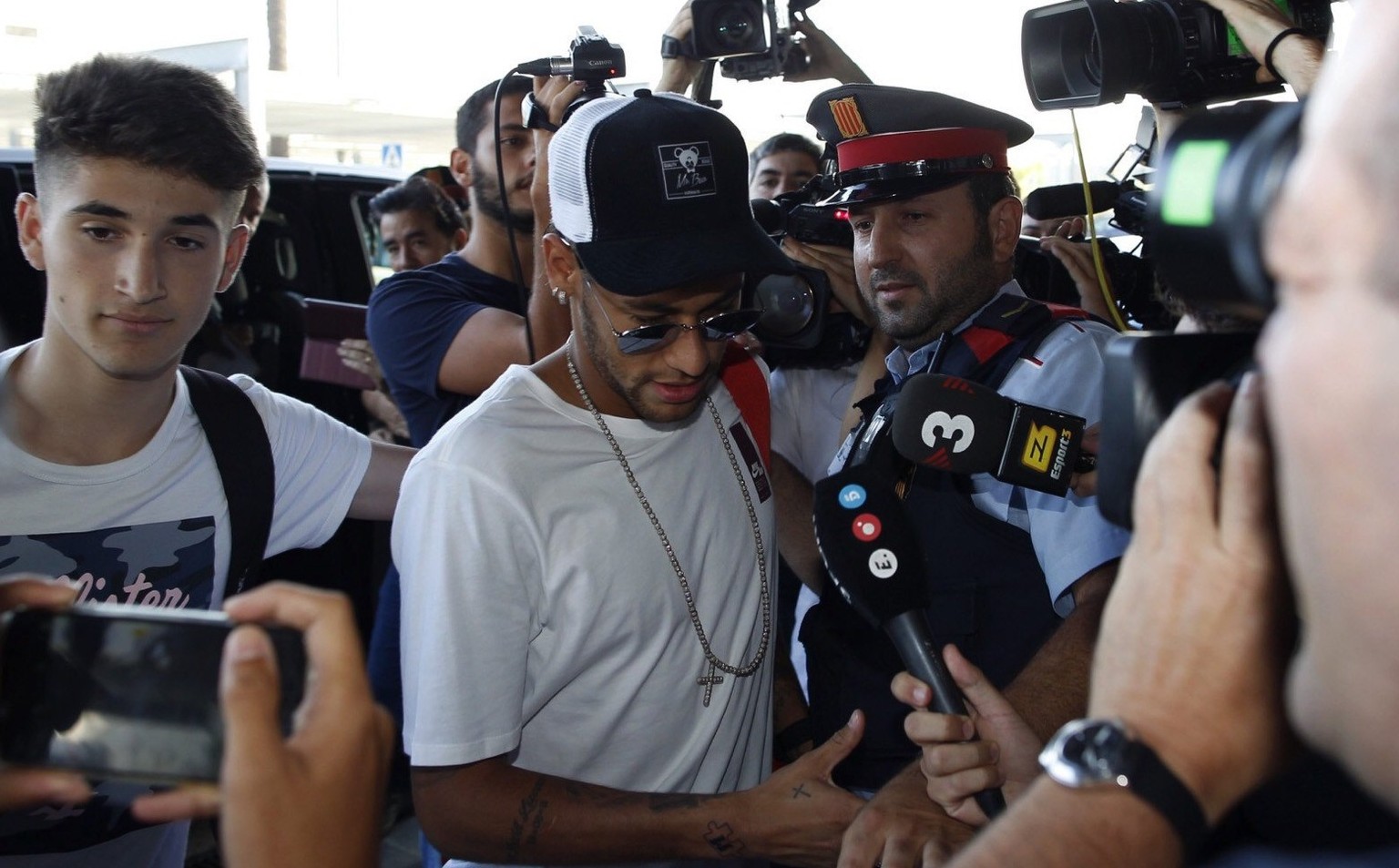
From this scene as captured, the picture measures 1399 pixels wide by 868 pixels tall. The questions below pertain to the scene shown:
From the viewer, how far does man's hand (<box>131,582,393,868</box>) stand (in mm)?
1017

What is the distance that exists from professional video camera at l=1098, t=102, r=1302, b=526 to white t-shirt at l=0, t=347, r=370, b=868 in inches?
61.9

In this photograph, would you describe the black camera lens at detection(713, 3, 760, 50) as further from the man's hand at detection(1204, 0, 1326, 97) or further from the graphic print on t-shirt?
the graphic print on t-shirt

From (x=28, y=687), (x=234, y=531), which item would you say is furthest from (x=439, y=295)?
(x=28, y=687)

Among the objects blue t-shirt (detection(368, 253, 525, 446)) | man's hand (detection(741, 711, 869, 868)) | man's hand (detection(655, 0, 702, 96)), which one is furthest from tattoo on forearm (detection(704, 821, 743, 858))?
man's hand (detection(655, 0, 702, 96))

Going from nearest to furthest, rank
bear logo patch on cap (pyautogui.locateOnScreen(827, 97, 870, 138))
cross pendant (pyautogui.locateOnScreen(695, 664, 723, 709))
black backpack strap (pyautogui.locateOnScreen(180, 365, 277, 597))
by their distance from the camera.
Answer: cross pendant (pyautogui.locateOnScreen(695, 664, 723, 709)) → black backpack strap (pyautogui.locateOnScreen(180, 365, 277, 597)) → bear logo patch on cap (pyautogui.locateOnScreen(827, 97, 870, 138))

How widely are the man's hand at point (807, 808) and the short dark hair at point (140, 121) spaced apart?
56.4 inches

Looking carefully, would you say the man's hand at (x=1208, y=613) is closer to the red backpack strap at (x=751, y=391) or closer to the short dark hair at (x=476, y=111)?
the red backpack strap at (x=751, y=391)

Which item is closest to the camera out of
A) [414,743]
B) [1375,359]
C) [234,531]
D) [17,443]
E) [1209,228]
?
[1375,359]

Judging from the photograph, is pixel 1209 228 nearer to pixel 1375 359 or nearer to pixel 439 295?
pixel 1375 359

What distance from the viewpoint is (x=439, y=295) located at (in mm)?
3367

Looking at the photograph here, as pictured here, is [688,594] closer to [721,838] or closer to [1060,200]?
[721,838]

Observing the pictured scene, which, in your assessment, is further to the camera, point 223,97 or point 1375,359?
point 223,97

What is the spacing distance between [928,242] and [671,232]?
0.77 m

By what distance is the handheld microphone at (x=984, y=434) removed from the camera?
1750mm
